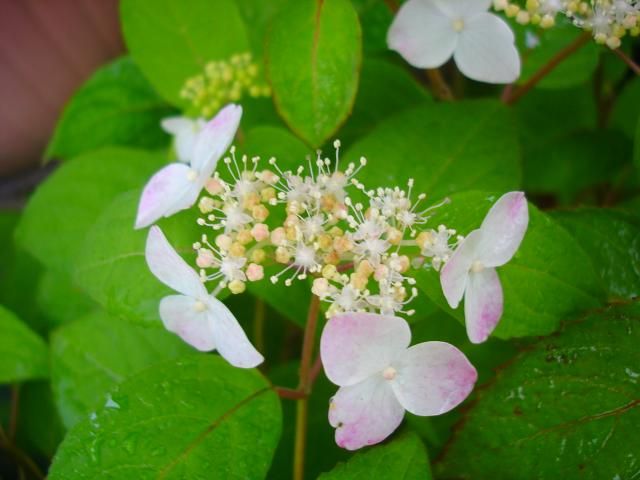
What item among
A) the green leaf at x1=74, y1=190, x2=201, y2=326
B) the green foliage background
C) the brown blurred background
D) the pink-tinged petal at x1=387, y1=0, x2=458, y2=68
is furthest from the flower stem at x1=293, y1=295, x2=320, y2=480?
the brown blurred background

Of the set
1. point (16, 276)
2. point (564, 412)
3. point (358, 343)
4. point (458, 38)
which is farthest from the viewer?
point (16, 276)

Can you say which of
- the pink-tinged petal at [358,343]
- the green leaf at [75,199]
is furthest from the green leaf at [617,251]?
the green leaf at [75,199]

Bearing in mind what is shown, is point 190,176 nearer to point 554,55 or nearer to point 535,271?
point 535,271

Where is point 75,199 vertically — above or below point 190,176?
below

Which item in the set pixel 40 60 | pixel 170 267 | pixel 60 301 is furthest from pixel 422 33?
pixel 40 60

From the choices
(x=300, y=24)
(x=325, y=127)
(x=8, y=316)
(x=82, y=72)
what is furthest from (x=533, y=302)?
(x=82, y=72)
